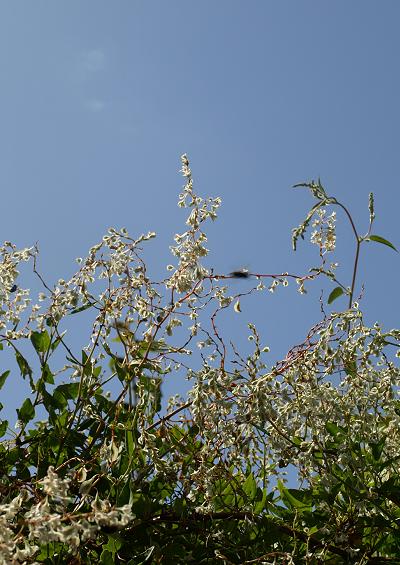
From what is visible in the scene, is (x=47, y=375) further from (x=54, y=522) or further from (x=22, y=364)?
(x=54, y=522)

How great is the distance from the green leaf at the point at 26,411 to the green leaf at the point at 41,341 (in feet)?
0.70

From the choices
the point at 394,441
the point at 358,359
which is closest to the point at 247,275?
the point at 358,359

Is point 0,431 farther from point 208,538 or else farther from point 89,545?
point 208,538

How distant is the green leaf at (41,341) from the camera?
367 cm

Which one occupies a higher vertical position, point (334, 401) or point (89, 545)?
point (334, 401)

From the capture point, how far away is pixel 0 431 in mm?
3602

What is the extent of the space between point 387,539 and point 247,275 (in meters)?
1.18

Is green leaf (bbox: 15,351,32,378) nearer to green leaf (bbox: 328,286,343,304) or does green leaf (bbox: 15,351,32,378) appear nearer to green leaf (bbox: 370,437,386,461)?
green leaf (bbox: 328,286,343,304)

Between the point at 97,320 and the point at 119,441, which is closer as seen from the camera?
the point at 119,441

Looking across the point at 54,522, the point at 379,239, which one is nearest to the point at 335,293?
the point at 379,239

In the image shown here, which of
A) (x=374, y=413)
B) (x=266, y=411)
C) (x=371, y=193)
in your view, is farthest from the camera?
(x=371, y=193)

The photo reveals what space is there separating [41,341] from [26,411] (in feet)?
0.94

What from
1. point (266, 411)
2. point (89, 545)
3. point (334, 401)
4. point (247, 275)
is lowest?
point (89, 545)

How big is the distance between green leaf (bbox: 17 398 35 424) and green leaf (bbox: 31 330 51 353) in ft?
0.70
